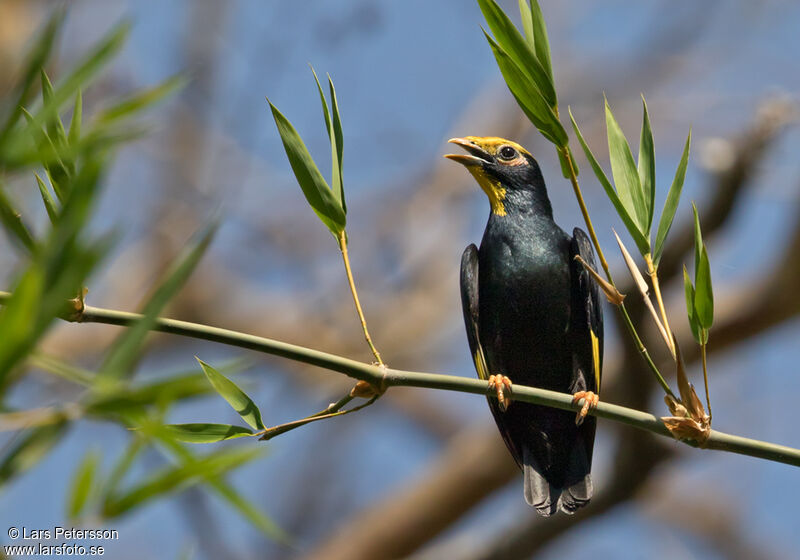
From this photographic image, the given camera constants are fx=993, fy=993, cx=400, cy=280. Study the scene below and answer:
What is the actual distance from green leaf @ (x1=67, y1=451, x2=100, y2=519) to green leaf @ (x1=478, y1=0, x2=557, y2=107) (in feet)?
3.94

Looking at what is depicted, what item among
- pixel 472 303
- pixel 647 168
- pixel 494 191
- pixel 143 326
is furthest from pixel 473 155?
pixel 143 326

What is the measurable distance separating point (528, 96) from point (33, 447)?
129 centimetres

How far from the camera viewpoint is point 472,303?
3.90 m

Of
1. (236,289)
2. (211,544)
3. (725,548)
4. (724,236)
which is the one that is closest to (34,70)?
(724,236)

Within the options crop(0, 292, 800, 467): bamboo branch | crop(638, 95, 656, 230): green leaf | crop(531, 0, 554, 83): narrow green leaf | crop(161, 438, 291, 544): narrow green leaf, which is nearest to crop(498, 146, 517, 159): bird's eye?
crop(638, 95, 656, 230): green leaf

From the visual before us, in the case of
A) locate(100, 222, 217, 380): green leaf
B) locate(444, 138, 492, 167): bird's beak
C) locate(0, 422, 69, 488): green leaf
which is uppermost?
locate(100, 222, 217, 380): green leaf

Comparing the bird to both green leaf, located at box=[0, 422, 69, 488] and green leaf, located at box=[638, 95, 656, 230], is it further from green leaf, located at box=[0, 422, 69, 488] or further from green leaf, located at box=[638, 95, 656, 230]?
green leaf, located at box=[0, 422, 69, 488]

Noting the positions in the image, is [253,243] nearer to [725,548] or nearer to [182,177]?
[182,177]

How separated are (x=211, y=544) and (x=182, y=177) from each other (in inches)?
148

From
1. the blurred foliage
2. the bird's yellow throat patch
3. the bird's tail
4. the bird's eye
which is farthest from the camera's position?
the bird's eye

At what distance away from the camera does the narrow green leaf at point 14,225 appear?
169 cm

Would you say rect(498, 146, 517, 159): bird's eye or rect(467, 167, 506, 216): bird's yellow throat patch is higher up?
rect(498, 146, 517, 159): bird's eye

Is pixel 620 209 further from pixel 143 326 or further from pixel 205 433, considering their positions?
pixel 143 326

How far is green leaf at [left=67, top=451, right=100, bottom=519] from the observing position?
1.28m
